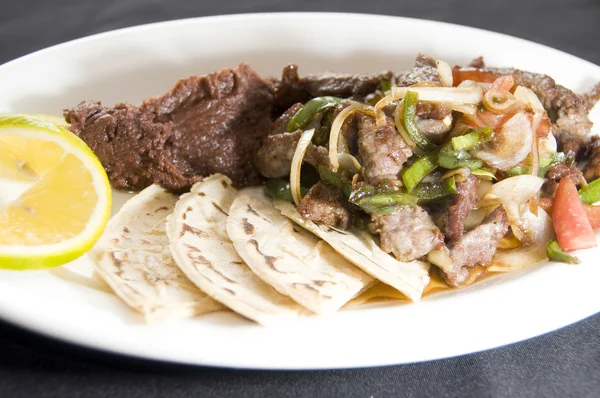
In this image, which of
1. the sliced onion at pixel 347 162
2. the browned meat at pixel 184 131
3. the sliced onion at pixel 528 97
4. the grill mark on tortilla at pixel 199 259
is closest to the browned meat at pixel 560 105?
the sliced onion at pixel 528 97

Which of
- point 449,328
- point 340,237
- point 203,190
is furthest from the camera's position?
point 203,190

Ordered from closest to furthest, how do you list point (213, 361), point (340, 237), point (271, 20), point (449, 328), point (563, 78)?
point (213, 361) < point (449, 328) < point (340, 237) < point (563, 78) < point (271, 20)

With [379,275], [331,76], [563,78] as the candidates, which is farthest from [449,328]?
[563,78]

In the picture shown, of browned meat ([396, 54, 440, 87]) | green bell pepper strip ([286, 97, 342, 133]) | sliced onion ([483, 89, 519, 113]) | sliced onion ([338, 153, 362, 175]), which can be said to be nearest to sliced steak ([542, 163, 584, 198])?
sliced onion ([483, 89, 519, 113])

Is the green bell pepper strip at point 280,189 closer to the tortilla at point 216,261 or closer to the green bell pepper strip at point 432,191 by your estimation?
the tortilla at point 216,261

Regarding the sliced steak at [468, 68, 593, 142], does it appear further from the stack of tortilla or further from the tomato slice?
the stack of tortilla

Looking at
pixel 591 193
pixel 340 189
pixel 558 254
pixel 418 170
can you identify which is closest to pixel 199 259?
pixel 340 189

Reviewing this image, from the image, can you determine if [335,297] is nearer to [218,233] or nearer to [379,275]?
[379,275]

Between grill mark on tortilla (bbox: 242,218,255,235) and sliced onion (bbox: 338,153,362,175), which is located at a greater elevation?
sliced onion (bbox: 338,153,362,175)
